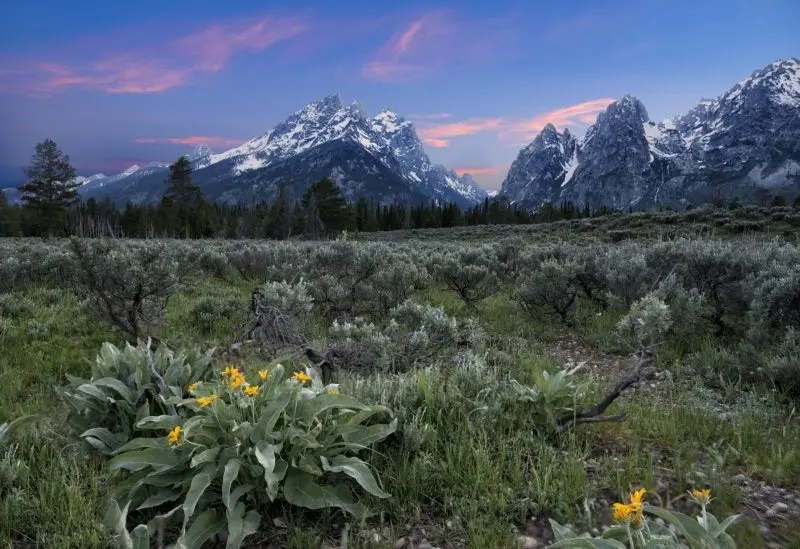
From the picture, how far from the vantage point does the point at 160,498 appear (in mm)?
2328

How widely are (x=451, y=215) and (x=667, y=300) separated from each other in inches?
2985

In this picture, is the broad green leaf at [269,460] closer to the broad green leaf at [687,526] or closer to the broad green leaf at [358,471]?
the broad green leaf at [358,471]

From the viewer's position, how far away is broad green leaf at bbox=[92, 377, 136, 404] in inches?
122

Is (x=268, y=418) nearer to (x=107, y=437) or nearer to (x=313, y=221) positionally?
(x=107, y=437)

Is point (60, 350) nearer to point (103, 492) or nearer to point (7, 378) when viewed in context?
point (7, 378)

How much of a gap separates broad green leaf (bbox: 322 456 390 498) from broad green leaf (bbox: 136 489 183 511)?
2.53ft

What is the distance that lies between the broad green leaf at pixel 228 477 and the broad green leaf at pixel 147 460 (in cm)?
42

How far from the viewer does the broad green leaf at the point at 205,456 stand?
222cm

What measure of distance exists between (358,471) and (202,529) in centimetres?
78

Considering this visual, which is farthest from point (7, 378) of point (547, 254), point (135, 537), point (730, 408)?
point (547, 254)

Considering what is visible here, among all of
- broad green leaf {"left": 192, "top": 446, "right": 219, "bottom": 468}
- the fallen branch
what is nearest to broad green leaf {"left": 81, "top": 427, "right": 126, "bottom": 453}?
broad green leaf {"left": 192, "top": 446, "right": 219, "bottom": 468}

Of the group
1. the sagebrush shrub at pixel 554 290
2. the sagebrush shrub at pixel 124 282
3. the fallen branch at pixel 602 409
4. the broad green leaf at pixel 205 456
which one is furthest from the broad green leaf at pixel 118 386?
the sagebrush shrub at pixel 554 290

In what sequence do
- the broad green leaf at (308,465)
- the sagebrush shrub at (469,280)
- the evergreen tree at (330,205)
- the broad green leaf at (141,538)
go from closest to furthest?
the broad green leaf at (141,538), the broad green leaf at (308,465), the sagebrush shrub at (469,280), the evergreen tree at (330,205)

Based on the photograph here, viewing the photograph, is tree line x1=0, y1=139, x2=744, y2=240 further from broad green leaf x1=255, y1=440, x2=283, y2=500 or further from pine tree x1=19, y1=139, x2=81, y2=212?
broad green leaf x1=255, y1=440, x2=283, y2=500
